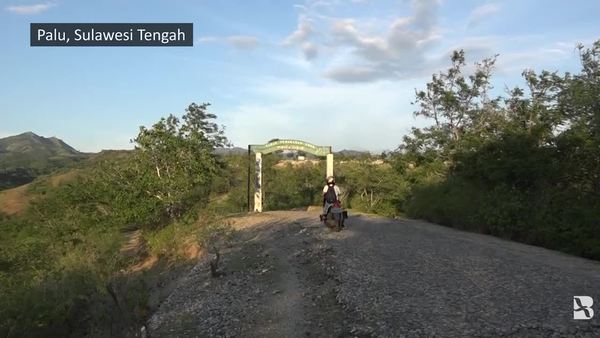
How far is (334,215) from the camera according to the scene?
640 inches

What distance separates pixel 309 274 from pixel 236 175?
3503 centimetres

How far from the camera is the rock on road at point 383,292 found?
22.9 ft

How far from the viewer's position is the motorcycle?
627 inches

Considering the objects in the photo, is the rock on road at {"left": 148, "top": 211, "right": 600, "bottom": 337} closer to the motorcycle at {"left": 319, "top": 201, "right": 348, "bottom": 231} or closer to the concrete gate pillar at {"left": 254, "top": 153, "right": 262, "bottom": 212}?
the motorcycle at {"left": 319, "top": 201, "right": 348, "bottom": 231}

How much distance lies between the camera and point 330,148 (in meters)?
27.8

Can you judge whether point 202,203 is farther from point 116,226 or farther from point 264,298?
point 264,298

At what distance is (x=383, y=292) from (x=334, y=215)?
765cm

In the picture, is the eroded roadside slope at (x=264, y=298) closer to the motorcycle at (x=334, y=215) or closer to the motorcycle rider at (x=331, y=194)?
the motorcycle at (x=334, y=215)

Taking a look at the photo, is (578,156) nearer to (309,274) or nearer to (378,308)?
(309,274)

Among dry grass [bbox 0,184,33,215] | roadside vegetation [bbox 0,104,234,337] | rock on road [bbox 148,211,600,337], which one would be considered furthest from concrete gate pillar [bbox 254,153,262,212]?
dry grass [bbox 0,184,33,215]

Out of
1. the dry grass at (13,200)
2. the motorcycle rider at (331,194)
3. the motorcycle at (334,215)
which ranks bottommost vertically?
the dry grass at (13,200)

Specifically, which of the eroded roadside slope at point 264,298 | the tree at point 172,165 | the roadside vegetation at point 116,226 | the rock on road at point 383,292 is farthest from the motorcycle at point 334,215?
the tree at point 172,165

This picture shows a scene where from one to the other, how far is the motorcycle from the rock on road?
135 centimetres

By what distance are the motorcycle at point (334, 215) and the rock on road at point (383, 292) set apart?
4.43 ft
